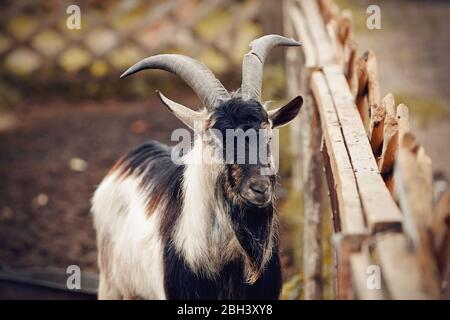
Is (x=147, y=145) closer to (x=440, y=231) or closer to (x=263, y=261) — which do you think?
(x=263, y=261)

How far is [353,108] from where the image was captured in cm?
366

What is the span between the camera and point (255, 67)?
11.2 ft

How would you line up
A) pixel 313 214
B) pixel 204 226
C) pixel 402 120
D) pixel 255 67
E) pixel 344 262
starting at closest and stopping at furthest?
pixel 344 262, pixel 402 120, pixel 204 226, pixel 255 67, pixel 313 214

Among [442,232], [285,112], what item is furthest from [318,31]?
[442,232]

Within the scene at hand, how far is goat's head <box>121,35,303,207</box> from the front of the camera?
3.04m

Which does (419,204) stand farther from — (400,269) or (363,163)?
(363,163)

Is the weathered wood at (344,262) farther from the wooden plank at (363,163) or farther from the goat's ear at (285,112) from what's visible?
the goat's ear at (285,112)

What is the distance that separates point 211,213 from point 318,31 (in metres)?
2.44

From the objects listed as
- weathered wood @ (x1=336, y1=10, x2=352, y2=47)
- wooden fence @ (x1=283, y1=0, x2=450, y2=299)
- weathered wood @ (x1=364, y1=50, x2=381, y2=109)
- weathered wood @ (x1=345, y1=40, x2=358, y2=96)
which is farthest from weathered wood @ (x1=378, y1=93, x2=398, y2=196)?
weathered wood @ (x1=336, y1=10, x2=352, y2=47)

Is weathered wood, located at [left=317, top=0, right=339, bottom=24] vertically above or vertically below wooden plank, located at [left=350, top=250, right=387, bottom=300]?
above

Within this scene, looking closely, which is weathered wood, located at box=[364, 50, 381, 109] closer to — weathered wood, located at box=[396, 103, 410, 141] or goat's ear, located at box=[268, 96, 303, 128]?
goat's ear, located at box=[268, 96, 303, 128]

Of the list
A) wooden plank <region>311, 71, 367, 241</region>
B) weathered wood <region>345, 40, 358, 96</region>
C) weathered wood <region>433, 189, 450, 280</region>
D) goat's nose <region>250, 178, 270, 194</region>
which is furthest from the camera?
weathered wood <region>345, 40, 358, 96</region>

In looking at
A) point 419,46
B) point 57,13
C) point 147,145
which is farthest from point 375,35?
point 147,145
